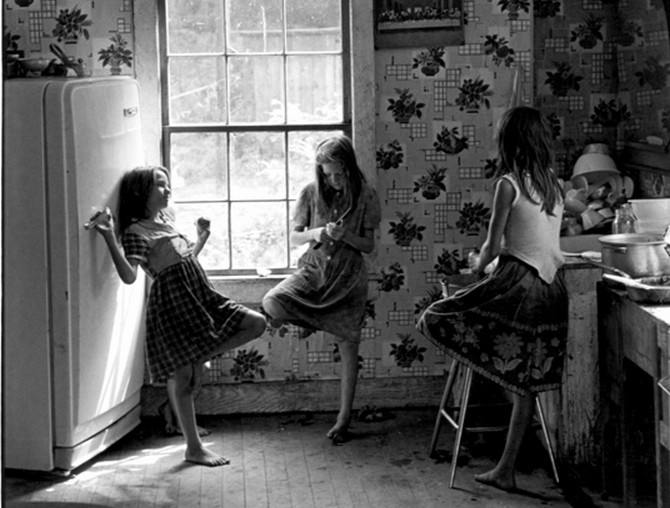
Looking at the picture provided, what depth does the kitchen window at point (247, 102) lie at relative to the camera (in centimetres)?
540

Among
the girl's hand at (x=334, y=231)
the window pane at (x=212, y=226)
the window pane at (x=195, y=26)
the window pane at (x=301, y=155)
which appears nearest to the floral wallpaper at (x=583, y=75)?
the window pane at (x=301, y=155)

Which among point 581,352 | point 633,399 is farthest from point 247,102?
point 633,399

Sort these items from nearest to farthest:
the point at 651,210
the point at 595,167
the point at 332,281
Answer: the point at 651,210, the point at 332,281, the point at 595,167

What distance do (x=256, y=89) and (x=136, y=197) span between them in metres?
1.03

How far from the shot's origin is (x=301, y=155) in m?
5.46

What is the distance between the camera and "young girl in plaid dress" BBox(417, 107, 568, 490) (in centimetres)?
414

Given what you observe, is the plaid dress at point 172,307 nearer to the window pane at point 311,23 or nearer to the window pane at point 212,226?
the window pane at point 212,226

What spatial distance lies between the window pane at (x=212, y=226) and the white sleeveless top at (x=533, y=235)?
71.0 inches

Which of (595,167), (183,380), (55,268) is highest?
(595,167)

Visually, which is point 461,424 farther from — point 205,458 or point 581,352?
point 205,458

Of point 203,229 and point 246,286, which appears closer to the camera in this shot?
point 203,229

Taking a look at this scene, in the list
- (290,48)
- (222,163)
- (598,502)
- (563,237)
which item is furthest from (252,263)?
(598,502)

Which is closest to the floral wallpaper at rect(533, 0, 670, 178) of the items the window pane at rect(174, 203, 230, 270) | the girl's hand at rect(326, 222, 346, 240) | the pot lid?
the pot lid

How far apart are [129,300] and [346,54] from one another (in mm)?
1733
